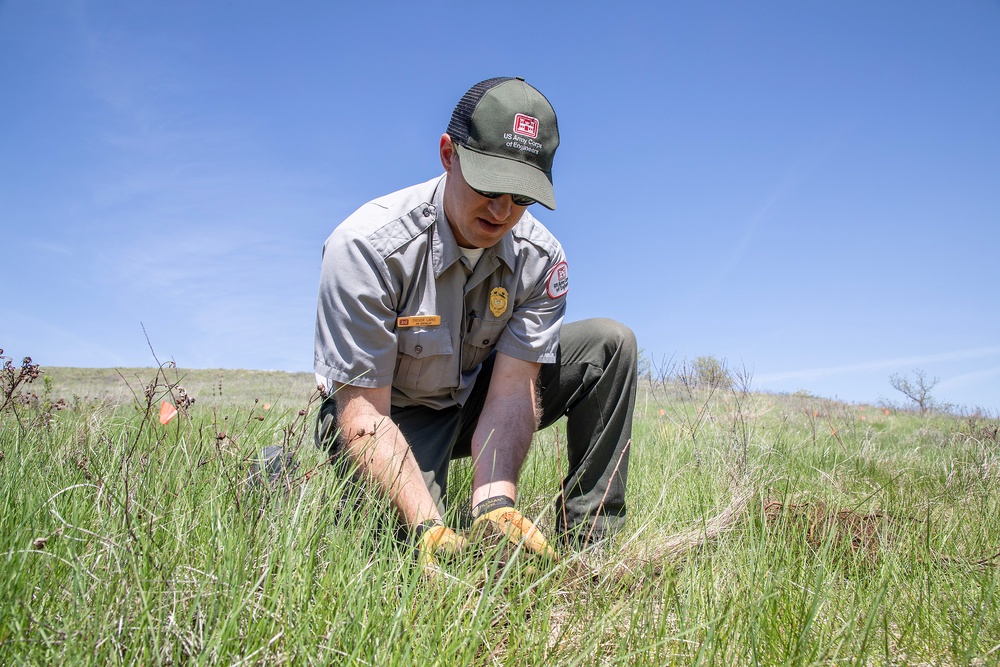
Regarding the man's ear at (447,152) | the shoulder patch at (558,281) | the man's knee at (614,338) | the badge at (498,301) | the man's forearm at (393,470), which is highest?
the man's ear at (447,152)

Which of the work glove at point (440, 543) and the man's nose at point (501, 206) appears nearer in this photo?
the work glove at point (440, 543)

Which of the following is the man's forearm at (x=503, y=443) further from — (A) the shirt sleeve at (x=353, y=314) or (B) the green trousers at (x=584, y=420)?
(A) the shirt sleeve at (x=353, y=314)

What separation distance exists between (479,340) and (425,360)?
0.91 feet

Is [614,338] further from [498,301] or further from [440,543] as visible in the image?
[440,543]

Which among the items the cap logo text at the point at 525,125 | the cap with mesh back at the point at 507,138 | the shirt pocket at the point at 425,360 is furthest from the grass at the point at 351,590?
the cap logo text at the point at 525,125

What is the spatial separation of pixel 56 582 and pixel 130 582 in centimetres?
22

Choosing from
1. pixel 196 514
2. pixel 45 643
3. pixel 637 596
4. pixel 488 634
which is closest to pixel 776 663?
pixel 637 596

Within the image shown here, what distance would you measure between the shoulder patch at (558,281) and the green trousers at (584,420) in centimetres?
18

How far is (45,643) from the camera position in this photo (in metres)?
1.29

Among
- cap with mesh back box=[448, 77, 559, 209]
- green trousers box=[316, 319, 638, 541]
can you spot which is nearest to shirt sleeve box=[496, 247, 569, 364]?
green trousers box=[316, 319, 638, 541]

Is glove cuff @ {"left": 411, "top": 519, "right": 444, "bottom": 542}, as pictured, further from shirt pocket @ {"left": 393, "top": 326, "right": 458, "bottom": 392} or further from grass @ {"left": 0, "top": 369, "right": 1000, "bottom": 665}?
shirt pocket @ {"left": 393, "top": 326, "right": 458, "bottom": 392}

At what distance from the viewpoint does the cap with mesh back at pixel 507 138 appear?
2393 millimetres

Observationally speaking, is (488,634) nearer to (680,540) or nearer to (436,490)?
(680,540)

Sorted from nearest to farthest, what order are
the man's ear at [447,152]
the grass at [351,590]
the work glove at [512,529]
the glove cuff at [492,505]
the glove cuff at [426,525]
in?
the grass at [351,590] < the work glove at [512,529] < the glove cuff at [426,525] < the glove cuff at [492,505] < the man's ear at [447,152]
